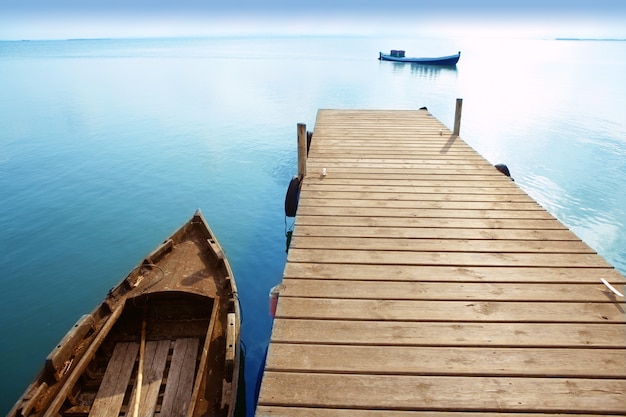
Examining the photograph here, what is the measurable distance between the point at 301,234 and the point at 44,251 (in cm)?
831

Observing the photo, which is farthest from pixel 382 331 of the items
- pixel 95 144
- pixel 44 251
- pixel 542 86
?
pixel 542 86

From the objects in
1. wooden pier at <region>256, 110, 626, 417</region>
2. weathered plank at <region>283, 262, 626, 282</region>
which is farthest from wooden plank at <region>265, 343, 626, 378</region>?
weathered plank at <region>283, 262, 626, 282</region>

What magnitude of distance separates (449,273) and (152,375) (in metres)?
3.79

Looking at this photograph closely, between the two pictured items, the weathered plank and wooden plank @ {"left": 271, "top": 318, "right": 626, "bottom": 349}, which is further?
the weathered plank

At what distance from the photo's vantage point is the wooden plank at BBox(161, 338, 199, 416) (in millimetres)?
4297

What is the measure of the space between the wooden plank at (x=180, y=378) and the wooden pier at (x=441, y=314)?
214cm

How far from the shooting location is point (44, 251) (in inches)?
371

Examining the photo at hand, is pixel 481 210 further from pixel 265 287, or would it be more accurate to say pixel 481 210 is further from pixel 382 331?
pixel 265 287

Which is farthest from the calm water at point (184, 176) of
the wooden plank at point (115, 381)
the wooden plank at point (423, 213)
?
the wooden plank at point (423, 213)

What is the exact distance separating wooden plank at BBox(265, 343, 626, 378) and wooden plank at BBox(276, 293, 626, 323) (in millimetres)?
341

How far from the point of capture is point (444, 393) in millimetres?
2482

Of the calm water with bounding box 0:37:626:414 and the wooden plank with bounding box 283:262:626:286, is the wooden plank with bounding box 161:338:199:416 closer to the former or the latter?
the calm water with bounding box 0:37:626:414

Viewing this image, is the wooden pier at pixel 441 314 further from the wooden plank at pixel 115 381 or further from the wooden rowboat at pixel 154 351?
the wooden plank at pixel 115 381

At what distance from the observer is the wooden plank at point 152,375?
429 cm
